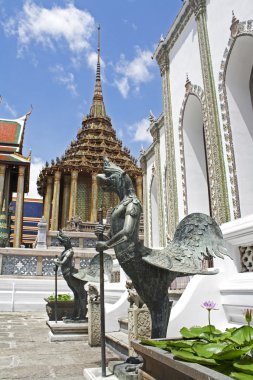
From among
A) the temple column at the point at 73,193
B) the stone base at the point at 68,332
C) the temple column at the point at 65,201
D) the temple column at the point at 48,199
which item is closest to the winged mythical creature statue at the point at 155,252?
the stone base at the point at 68,332

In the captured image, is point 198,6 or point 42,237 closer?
point 198,6

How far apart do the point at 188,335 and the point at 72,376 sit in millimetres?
1710

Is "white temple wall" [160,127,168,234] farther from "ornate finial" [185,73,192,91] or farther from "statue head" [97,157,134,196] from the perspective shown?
"statue head" [97,157,134,196]

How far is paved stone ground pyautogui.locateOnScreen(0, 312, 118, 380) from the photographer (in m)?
3.38

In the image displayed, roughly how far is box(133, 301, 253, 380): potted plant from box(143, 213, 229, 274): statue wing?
0.69m

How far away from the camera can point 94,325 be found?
506 cm

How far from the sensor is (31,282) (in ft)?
37.5

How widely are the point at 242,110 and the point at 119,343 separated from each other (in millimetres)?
5056

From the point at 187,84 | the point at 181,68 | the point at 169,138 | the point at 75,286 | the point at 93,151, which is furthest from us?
the point at 93,151

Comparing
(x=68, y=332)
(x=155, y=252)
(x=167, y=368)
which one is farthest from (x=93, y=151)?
(x=167, y=368)

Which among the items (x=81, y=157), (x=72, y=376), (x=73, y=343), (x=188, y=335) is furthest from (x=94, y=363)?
(x=81, y=157)

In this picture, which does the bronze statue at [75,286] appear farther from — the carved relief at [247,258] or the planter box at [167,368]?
the planter box at [167,368]

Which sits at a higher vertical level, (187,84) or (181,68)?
(181,68)

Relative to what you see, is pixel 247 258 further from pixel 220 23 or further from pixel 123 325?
pixel 220 23
